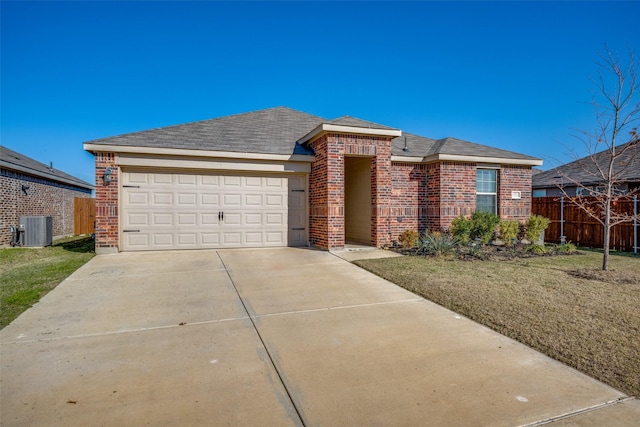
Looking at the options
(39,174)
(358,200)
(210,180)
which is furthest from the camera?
(39,174)

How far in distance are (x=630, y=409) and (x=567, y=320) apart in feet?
5.99

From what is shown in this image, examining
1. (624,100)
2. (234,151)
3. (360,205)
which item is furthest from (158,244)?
(624,100)

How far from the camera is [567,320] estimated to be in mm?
3977

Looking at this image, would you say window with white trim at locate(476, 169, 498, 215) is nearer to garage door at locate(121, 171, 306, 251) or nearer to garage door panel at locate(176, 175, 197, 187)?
garage door at locate(121, 171, 306, 251)

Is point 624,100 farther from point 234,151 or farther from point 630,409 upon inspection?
point 234,151

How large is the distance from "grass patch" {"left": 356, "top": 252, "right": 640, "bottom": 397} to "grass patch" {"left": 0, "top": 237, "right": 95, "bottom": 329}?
5.62 meters

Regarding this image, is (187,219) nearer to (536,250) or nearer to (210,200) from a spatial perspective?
(210,200)

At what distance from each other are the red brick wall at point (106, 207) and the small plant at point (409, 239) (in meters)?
8.18

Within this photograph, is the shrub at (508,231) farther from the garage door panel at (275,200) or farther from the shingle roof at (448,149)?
the garage door panel at (275,200)

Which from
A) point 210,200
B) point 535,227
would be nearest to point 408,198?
point 535,227

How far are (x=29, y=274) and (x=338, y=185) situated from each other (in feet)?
23.5

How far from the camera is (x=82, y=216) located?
17.2 metres

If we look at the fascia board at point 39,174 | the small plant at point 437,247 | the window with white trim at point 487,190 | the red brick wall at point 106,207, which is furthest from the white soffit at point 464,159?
the fascia board at point 39,174

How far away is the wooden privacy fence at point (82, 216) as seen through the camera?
17031 millimetres
